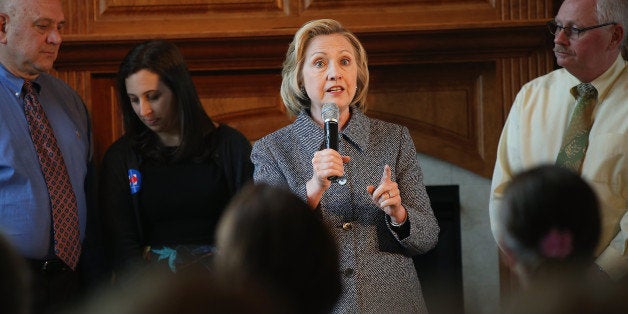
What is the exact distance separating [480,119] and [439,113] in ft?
0.53

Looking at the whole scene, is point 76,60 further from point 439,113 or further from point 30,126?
point 439,113

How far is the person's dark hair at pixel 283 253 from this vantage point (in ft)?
5.10

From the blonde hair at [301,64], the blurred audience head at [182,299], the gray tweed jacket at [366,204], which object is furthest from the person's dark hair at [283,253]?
the blonde hair at [301,64]

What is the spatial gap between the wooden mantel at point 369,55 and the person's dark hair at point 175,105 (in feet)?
1.69

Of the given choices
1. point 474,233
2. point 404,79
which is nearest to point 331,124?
point 404,79

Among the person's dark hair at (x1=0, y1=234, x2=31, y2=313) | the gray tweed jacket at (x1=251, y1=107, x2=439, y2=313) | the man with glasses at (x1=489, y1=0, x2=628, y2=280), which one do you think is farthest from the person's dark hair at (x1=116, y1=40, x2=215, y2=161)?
the person's dark hair at (x1=0, y1=234, x2=31, y2=313)

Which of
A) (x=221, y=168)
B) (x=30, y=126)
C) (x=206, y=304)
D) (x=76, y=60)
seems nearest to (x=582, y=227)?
(x=206, y=304)

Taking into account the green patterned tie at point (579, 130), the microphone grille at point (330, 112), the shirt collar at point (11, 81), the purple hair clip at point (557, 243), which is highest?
the shirt collar at point (11, 81)

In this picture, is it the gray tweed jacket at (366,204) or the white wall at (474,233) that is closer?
the gray tweed jacket at (366,204)

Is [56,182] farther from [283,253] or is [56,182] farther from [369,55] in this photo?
[283,253]

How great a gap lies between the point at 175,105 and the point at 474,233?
54.4 inches

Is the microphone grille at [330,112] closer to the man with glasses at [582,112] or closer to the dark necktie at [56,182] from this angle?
the man with glasses at [582,112]

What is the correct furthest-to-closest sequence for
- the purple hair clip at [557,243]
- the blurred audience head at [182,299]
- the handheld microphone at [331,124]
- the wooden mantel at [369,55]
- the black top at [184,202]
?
the wooden mantel at [369,55]
the black top at [184,202]
the handheld microphone at [331,124]
the purple hair clip at [557,243]
the blurred audience head at [182,299]

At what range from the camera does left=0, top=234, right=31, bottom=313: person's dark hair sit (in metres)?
1.39
